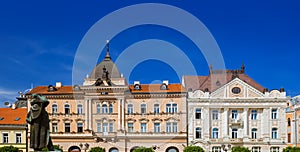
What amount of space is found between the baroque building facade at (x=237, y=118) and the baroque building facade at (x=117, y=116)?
1.88m

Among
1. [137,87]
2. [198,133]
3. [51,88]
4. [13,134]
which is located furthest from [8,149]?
[198,133]

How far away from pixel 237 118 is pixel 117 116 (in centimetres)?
1479

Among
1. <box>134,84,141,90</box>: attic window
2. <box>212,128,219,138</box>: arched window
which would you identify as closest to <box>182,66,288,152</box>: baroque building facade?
<box>212,128,219,138</box>: arched window

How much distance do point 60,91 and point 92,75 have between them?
14.8 ft

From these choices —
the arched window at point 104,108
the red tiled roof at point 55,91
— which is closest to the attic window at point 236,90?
the arched window at point 104,108

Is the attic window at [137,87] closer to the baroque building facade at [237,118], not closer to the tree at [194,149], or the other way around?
the baroque building facade at [237,118]

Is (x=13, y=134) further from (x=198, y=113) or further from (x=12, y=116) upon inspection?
(x=198, y=113)

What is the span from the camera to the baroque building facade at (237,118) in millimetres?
47906

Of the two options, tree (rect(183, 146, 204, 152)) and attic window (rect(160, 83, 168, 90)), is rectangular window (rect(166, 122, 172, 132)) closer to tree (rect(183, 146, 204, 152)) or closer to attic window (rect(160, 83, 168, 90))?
attic window (rect(160, 83, 168, 90))

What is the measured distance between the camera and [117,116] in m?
49.2

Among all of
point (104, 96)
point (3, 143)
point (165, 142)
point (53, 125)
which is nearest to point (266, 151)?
point (165, 142)

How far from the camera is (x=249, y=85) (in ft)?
160

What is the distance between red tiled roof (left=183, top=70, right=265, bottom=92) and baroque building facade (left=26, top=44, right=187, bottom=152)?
3660mm

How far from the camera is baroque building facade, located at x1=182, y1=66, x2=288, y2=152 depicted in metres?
47.9
